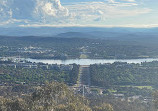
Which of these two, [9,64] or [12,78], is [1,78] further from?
[9,64]

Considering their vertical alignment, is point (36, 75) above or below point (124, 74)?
below

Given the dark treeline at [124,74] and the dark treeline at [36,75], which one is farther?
the dark treeline at [36,75]

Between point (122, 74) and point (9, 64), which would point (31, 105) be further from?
point (9, 64)

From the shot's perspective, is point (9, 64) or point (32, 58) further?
point (32, 58)

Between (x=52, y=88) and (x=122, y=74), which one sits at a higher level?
(x=52, y=88)

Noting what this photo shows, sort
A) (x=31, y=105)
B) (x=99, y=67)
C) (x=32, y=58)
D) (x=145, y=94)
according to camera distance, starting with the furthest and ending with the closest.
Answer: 1. (x=32, y=58)
2. (x=99, y=67)
3. (x=145, y=94)
4. (x=31, y=105)

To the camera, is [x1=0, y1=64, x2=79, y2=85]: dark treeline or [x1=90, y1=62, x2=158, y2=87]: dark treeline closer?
[x1=90, y1=62, x2=158, y2=87]: dark treeline

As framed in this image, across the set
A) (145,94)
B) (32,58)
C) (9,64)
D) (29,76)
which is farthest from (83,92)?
(32,58)

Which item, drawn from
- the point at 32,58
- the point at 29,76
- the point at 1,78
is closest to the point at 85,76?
the point at 29,76

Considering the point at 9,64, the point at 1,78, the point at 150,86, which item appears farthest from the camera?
the point at 9,64

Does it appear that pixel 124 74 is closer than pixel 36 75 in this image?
Yes
